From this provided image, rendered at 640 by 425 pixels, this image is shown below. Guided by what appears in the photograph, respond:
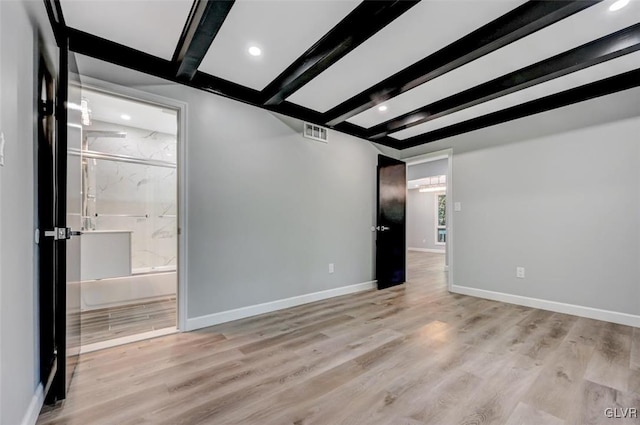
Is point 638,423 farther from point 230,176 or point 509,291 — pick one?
point 230,176

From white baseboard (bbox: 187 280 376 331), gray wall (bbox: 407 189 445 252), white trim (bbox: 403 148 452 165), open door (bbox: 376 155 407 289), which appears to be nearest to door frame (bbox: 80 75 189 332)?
white baseboard (bbox: 187 280 376 331)

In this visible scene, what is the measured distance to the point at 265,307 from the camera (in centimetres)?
308

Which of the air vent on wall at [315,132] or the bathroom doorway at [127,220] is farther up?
the air vent on wall at [315,132]

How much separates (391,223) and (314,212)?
1.51 meters

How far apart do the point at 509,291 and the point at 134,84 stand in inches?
182

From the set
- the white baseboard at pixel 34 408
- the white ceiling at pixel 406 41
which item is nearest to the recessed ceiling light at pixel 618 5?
the white ceiling at pixel 406 41

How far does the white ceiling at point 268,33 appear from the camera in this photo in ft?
5.88

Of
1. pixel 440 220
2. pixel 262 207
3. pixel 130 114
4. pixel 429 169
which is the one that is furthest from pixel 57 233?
pixel 440 220

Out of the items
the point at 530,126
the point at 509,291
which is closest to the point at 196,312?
the point at 509,291

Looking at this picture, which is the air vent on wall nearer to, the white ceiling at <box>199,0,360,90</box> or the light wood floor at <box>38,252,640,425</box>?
the white ceiling at <box>199,0,360,90</box>

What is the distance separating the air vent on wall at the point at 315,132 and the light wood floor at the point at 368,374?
220cm

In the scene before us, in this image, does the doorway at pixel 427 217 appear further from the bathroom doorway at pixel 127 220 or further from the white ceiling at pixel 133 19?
the white ceiling at pixel 133 19

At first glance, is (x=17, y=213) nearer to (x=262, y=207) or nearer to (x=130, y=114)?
(x=262, y=207)

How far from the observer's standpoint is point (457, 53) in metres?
2.11
